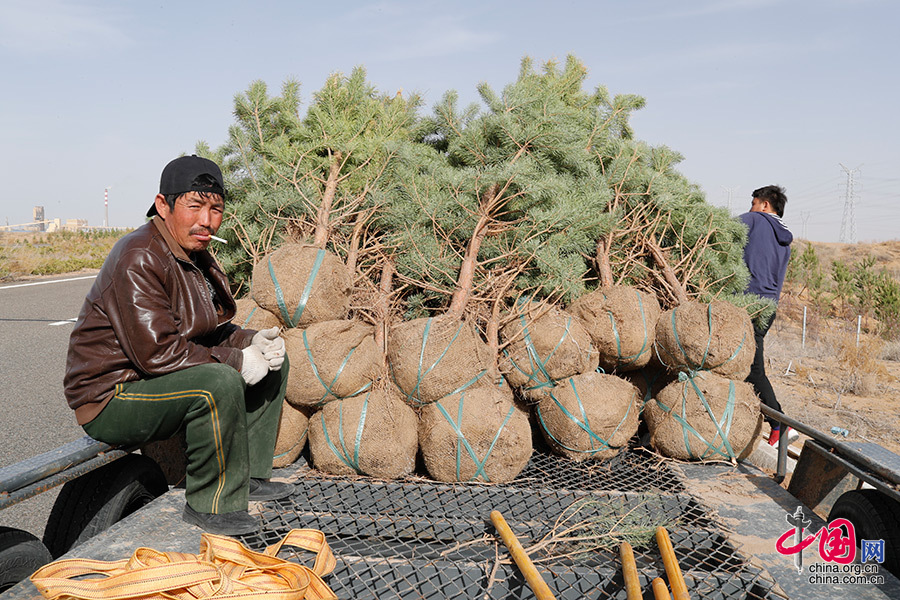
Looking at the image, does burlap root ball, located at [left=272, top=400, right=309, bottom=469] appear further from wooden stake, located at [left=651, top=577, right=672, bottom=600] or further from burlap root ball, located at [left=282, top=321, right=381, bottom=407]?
wooden stake, located at [left=651, top=577, right=672, bottom=600]

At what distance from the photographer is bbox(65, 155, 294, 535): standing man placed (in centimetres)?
227

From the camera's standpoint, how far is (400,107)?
4.58 m

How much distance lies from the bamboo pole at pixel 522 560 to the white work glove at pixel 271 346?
1.13 metres

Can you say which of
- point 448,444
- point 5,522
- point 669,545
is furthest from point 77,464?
point 669,545

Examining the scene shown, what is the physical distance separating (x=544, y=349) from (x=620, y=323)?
509 millimetres

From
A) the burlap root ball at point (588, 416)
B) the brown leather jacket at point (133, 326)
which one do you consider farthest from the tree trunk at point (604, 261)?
the brown leather jacket at point (133, 326)

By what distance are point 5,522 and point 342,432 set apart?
2240 millimetres

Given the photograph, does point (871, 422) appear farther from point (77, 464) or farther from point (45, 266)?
point (45, 266)

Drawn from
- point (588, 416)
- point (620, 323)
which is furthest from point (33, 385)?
point (620, 323)

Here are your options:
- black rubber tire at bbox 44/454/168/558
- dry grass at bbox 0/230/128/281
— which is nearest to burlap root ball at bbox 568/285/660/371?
black rubber tire at bbox 44/454/168/558

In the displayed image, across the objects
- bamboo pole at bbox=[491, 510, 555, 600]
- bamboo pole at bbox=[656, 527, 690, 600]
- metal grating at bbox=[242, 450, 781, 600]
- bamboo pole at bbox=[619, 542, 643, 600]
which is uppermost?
bamboo pole at bbox=[656, 527, 690, 600]

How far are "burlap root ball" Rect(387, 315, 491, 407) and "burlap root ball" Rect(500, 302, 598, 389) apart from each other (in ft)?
0.78

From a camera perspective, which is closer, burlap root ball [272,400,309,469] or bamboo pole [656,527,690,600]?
bamboo pole [656,527,690,600]

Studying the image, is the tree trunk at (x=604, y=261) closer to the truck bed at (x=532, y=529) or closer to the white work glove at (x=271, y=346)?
the truck bed at (x=532, y=529)
